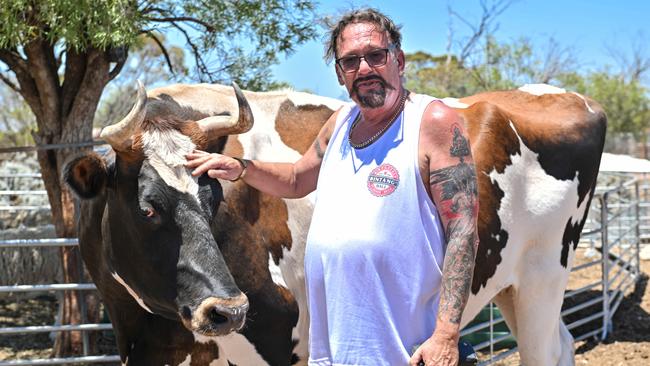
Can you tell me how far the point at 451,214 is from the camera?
2.58 metres

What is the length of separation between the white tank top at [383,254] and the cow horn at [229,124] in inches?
40.8

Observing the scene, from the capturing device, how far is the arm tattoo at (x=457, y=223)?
2506 mm

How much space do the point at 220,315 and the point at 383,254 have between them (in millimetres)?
936

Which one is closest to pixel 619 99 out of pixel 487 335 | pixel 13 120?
pixel 13 120

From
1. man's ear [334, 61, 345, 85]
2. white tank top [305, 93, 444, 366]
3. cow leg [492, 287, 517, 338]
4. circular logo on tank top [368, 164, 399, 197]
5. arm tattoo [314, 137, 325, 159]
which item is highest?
man's ear [334, 61, 345, 85]

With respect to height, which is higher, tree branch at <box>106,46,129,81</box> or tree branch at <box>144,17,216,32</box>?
tree branch at <box>144,17,216,32</box>

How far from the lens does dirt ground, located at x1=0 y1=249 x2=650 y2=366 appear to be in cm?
748

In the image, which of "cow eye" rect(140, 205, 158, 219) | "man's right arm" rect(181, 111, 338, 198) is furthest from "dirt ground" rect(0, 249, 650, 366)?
"man's right arm" rect(181, 111, 338, 198)

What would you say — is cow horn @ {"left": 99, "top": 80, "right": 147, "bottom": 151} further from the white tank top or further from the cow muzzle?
the white tank top

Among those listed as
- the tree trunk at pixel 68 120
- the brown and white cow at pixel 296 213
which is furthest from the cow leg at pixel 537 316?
the tree trunk at pixel 68 120

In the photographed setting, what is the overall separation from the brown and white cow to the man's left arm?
44.1 inches

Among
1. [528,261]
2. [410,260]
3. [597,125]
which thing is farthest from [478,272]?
[410,260]

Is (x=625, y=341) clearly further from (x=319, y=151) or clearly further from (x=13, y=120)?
(x=13, y=120)

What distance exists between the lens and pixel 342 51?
2750 mm
